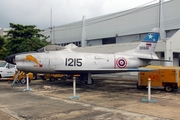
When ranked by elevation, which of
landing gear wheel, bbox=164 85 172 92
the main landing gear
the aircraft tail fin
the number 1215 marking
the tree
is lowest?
landing gear wheel, bbox=164 85 172 92

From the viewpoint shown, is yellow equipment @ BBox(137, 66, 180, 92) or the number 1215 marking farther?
the number 1215 marking

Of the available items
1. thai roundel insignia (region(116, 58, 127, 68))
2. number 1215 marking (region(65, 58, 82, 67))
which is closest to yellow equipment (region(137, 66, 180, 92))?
thai roundel insignia (region(116, 58, 127, 68))

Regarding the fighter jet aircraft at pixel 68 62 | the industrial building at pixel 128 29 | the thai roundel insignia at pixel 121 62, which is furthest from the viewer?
the industrial building at pixel 128 29

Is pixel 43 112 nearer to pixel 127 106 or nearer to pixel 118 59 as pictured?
pixel 127 106

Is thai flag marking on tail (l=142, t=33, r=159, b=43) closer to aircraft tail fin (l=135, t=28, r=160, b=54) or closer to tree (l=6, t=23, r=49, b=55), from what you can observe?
aircraft tail fin (l=135, t=28, r=160, b=54)

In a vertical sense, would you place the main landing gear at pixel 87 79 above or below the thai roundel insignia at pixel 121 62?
below

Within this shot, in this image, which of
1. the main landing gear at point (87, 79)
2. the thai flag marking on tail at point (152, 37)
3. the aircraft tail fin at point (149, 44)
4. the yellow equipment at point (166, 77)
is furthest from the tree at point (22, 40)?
the yellow equipment at point (166, 77)

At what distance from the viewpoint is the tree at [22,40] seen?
26.8 m

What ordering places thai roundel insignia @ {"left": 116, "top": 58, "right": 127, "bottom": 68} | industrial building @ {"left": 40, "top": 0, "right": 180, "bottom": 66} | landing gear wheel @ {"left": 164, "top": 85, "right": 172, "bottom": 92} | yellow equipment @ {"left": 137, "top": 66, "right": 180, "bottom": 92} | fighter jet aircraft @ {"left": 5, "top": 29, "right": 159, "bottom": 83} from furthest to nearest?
1. industrial building @ {"left": 40, "top": 0, "right": 180, "bottom": 66}
2. thai roundel insignia @ {"left": 116, "top": 58, "right": 127, "bottom": 68}
3. fighter jet aircraft @ {"left": 5, "top": 29, "right": 159, "bottom": 83}
4. landing gear wheel @ {"left": 164, "top": 85, "right": 172, "bottom": 92}
5. yellow equipment @ {"left": 137, "top": 66, "right": 180, "bottom": 92}

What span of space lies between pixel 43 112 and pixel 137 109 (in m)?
3.32

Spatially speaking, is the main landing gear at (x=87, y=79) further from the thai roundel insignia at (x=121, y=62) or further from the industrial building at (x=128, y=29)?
the industrial building at (x=128, y=29)

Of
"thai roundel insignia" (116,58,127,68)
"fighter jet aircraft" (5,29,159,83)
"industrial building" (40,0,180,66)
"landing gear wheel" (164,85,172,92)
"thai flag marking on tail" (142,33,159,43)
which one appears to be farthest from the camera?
"industrial building" (40,0,180,66)

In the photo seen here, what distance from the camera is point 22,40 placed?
90.9ft

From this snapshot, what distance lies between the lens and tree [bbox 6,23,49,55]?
87.8ft
